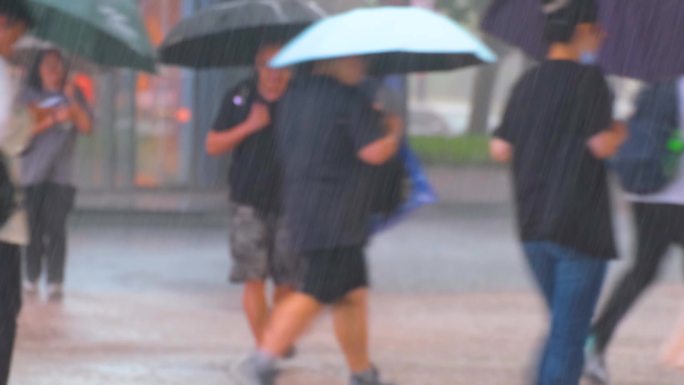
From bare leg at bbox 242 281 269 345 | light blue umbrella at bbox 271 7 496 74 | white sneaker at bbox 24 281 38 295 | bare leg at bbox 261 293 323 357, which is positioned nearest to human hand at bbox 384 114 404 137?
light blue umbrella at bbox 271 7 496 74

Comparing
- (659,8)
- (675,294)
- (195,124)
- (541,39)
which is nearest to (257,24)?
(541,39)

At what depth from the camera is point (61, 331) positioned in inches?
326

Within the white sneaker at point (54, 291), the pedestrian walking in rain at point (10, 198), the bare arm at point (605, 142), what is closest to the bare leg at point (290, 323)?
the pedestrian walking in rain at point (10, 198)

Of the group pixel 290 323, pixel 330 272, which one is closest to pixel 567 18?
pixel 330 272

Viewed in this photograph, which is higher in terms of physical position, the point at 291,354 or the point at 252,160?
the point at 252,160

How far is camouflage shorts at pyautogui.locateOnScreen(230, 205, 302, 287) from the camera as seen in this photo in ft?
22.6

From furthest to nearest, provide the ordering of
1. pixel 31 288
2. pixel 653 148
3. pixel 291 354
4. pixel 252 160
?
1. pixel 31 288
2. pixel 291 354
3. pixel 252 160
4. pixel 653 148

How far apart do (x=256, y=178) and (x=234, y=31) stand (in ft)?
2.53

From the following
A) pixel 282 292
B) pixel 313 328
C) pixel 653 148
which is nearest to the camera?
pixel 653 148

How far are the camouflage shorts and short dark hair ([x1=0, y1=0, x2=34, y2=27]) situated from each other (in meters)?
1.96

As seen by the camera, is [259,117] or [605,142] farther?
[259,117]

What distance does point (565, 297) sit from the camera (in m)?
5.29

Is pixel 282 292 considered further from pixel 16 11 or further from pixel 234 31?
pixel 16 11

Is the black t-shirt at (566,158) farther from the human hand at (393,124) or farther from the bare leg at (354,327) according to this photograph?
the bare leg at (354,327)
